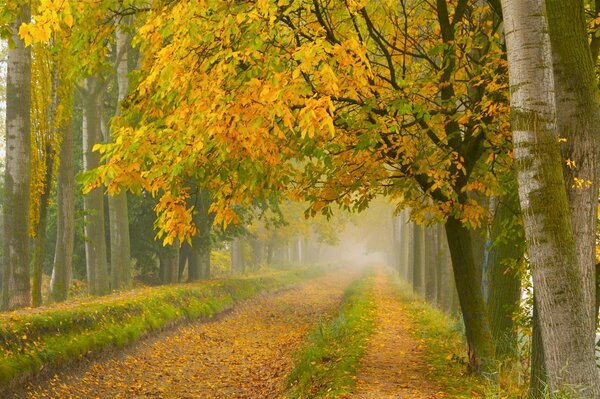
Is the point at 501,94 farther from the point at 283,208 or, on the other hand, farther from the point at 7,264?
the point at 283,208

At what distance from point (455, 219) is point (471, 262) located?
2.34ft

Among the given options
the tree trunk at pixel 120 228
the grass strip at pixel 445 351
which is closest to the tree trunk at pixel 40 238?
the tree trunk at pixel 120 228

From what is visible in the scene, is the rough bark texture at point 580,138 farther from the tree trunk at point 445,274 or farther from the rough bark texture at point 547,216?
the tree trunk at point 445,274

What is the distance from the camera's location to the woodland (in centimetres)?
597

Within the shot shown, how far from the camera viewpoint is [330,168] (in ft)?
29.4

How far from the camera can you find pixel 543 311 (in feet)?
19.4

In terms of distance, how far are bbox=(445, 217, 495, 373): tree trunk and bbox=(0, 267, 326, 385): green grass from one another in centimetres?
684

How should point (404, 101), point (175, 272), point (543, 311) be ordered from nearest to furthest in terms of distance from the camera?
point (543, 311) → point (404, 101) → point (175, 272)

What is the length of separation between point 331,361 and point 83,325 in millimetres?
4946

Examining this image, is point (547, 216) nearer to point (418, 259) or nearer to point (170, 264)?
point (418, 259)

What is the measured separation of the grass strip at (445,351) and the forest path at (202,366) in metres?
2.79

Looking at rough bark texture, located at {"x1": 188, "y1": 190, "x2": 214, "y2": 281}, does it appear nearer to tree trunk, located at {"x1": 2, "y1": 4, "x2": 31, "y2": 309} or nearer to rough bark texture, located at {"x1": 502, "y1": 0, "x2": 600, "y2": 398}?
tree trunk, located at {"x1": 2, "y1": 4, "x2": 31, "y2": 309}

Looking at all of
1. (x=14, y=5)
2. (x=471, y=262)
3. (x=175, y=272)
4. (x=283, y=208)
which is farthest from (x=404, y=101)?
(x=283, y=208)

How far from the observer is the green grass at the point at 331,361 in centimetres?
933
